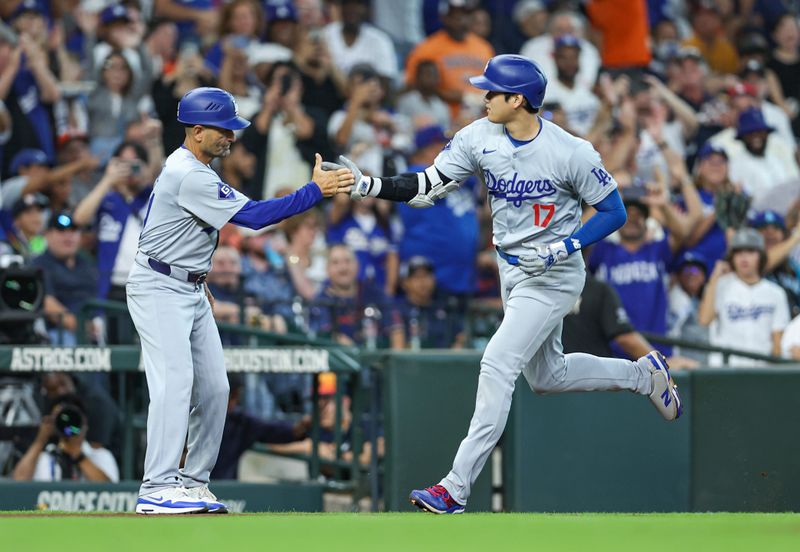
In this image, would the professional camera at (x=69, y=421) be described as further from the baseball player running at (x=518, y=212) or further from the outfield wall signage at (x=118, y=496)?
the baseball player running at (x=518, y=212)

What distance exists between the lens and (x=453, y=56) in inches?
549

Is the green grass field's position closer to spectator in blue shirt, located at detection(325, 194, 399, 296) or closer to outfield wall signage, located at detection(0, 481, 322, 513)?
outfield wall signage, located at detection(0, 481, 322, 513)

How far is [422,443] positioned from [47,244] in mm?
3083

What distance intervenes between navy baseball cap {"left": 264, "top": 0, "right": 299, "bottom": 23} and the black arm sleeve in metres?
6.80

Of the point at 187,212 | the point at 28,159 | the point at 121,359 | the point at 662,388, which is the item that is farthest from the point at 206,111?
the point at 28,159

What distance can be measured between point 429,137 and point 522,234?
19.2 ft

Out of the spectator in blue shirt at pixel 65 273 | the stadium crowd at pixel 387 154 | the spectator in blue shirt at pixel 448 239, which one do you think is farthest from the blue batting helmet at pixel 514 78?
the spectator in blue shirt at pixel 448 239

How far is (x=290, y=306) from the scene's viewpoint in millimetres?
10656

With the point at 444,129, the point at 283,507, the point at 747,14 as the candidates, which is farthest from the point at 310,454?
the point at 747,14

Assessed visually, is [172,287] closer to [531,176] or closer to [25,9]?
[531,176]

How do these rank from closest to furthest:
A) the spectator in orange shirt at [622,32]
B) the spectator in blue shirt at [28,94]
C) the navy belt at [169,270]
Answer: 1. the navy belt at [169,270]
2. the spectator in blue shirt at [28,94]
3. the spectator in orange shirt at [622,32]

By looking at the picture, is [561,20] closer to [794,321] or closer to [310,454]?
[794,321]

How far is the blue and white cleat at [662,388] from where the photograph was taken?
7.49 meters

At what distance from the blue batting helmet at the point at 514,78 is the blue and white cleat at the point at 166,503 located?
7.48ft
